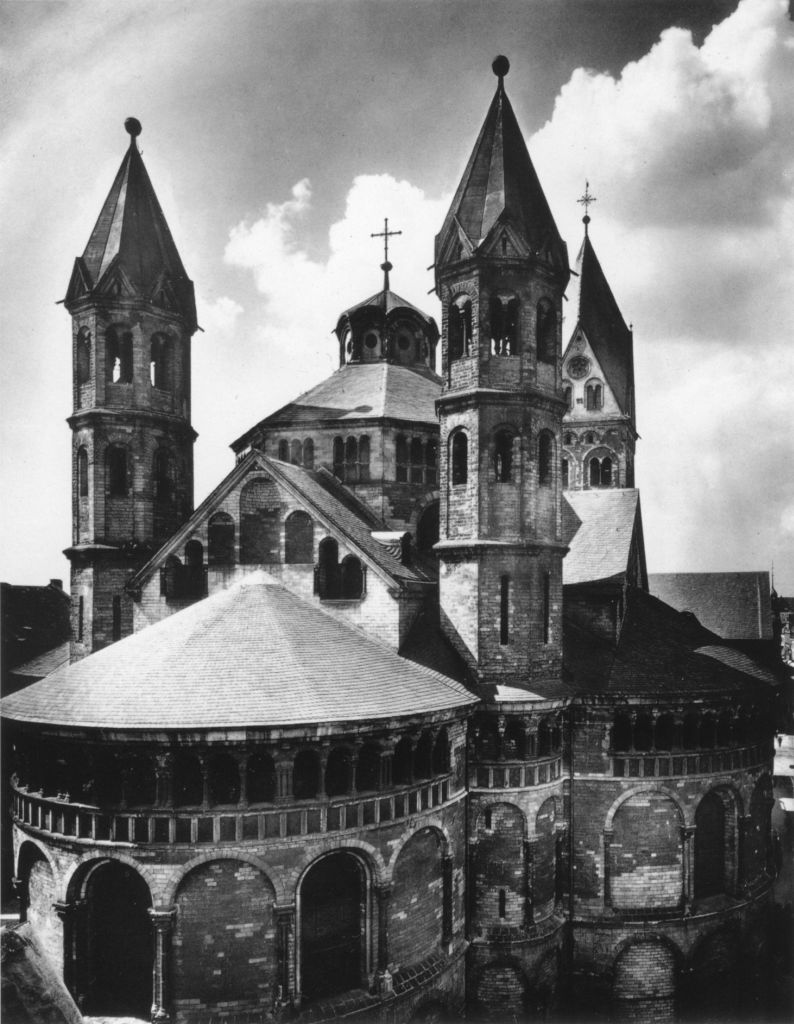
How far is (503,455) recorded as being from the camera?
79.2ft

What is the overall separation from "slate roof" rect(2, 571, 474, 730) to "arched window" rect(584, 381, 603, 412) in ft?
108

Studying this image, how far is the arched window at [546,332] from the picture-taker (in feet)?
81.2

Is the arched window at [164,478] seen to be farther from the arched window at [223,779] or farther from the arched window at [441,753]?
the arched window at [441,753]

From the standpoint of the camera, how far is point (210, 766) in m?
17.4

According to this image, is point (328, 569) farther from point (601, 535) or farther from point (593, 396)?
point (593, 396)

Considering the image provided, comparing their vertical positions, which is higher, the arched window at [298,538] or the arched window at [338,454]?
the arched window at [338,454]

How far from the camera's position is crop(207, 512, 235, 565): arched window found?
25.0 metres

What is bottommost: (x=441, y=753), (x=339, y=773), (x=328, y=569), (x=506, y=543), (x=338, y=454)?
(x=441, y=753)

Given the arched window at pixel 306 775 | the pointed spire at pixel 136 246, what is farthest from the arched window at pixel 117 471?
the arched window at pixel 306 775

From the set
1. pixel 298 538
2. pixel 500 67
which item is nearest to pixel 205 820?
pixel 298 538

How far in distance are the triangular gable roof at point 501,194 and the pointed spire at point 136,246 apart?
8.90 m

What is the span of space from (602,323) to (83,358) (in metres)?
33.9

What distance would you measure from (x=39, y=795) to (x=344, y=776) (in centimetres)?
678

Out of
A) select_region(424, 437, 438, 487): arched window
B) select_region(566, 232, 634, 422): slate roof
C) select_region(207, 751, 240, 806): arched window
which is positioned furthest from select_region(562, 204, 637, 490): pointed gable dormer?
select_region(207, 751, 240, 806): arched window
